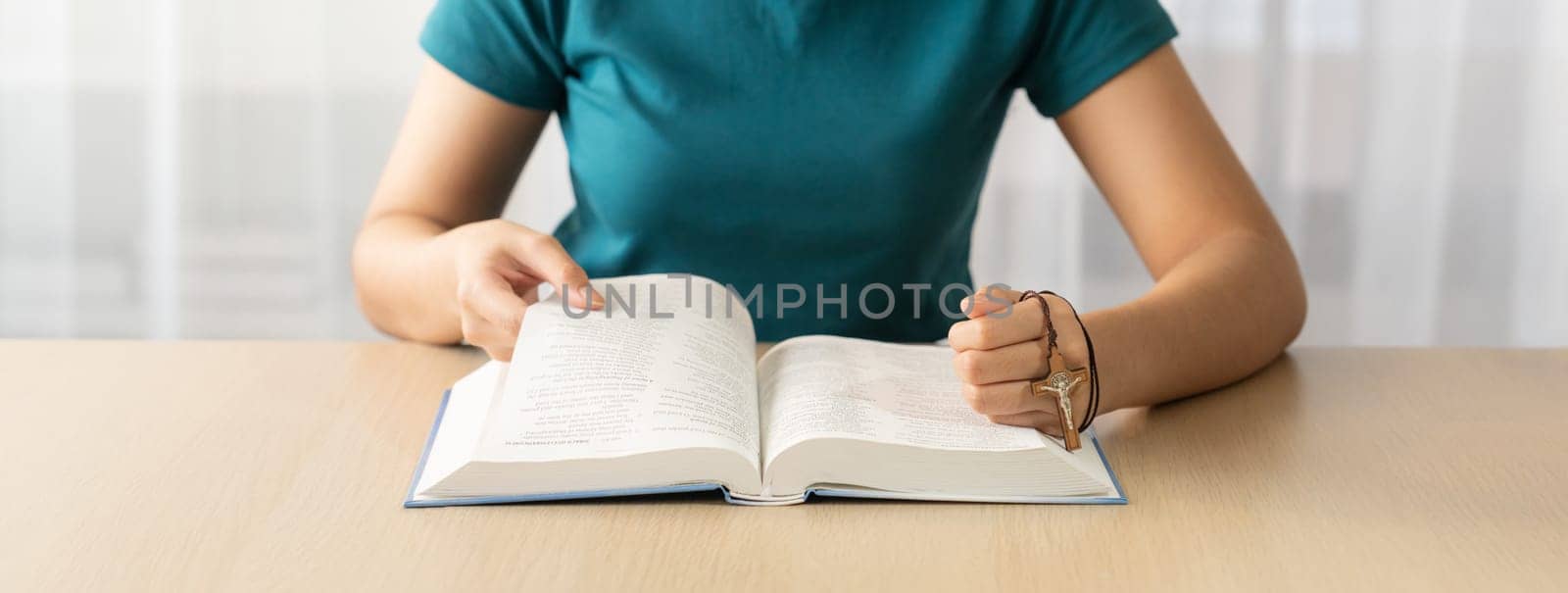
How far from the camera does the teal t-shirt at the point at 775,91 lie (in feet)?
3.87

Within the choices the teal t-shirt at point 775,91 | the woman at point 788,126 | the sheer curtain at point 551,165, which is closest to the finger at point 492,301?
the woman at point 788,126

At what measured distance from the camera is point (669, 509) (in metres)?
0.71

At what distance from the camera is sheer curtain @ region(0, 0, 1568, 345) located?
226 cm

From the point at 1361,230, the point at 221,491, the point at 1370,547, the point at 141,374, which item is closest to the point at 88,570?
the point at 221,491

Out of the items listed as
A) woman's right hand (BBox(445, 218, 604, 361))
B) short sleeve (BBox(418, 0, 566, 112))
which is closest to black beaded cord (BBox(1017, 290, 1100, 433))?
woman's right hand (BBox(445, 218, 604, 361))

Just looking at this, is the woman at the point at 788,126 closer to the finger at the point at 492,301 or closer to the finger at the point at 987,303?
the finger at the point at 492,301

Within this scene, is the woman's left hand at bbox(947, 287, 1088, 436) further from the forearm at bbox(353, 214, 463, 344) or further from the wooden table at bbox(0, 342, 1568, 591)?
the forearm at bbox(353, 214, 463, 344)

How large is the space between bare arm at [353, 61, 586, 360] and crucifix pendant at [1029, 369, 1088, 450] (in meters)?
0.31

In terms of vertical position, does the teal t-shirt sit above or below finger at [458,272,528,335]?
above

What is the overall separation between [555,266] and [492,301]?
0.16ft

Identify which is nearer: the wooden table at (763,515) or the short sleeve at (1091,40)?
the wooden table at (763,515)

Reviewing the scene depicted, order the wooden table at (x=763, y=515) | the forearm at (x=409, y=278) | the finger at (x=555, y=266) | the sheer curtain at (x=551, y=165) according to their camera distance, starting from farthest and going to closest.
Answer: the sheer curtain at (x=551, y=165) < the forearm at (x=409, y=278) < the finger at (x=555, y=266) < the wooden table at (x=763, y=515)

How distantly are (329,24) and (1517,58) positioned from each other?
2068mm

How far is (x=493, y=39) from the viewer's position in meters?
1.19
